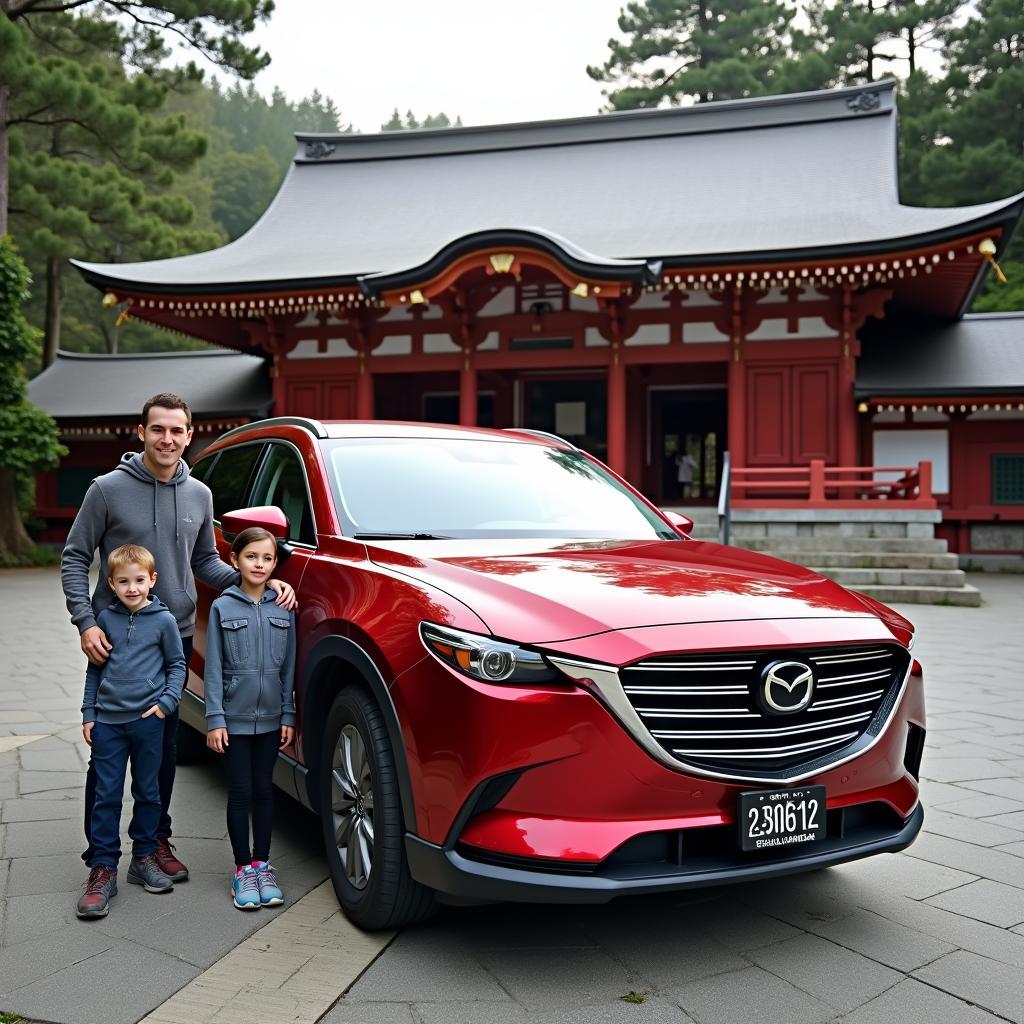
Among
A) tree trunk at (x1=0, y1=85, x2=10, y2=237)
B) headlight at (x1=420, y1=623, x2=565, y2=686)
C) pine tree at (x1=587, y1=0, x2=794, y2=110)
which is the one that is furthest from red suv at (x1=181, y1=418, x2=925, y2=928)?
pine tree at (x1=587, y1=0, x2=794, y2=110)

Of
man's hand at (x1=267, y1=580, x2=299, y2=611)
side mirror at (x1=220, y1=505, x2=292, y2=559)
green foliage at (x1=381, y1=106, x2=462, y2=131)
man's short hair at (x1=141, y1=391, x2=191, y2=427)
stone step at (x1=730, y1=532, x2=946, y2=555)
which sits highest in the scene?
green foliage at (x1=381, y1=106, x2=462, y2=131)

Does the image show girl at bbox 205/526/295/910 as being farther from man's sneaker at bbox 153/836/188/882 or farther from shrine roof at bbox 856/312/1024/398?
shrine roof at bbox 856/312/1024/398

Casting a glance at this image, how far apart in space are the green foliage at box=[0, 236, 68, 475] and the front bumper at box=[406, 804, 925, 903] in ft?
56.4

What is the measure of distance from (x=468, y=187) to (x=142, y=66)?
8649mm

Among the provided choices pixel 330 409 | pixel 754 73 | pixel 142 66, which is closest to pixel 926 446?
pixel 330 409

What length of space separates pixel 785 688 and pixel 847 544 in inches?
451

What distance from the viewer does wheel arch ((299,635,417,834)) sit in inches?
109

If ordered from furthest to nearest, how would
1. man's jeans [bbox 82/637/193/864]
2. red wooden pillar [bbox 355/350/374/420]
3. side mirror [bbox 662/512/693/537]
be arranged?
red wooden pillar [bbox 355/350/374/420], side mirror [bbox 662/512/693/537], man's jeans [bbox 82/637/193/864]

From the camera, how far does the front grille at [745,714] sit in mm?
2584

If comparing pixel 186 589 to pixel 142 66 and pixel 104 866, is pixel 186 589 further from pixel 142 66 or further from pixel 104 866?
pixel 142 66

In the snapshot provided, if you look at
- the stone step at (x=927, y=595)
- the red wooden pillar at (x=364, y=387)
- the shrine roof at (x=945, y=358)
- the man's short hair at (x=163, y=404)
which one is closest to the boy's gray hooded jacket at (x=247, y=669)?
the man's short hair at (x=163, y=404)

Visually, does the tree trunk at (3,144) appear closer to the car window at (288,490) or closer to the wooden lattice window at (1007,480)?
the car window at (288,490)

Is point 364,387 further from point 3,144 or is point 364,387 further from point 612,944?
point 612,944

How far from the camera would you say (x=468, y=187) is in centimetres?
2295
